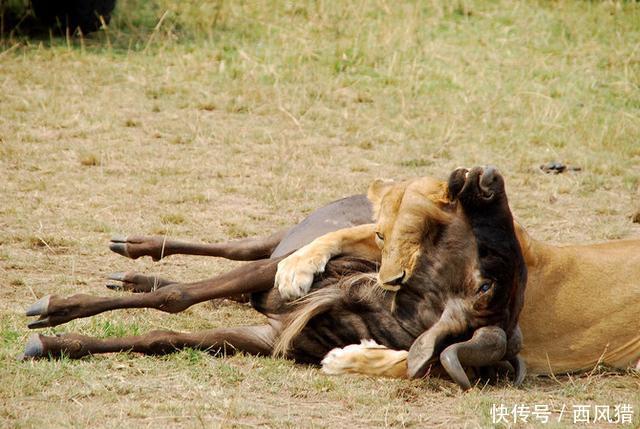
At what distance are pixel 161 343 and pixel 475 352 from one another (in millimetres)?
1396

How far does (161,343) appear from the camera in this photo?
484 centimetres

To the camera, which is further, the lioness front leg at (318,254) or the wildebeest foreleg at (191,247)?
the wildebeest foreleg at (191,247)

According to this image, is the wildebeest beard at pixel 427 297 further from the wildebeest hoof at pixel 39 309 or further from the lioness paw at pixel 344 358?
the wildebeest hoof at pixel 39 309

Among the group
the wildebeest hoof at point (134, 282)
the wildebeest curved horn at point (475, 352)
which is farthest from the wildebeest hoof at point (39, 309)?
the wildebeest curved horn at point (475, 352)

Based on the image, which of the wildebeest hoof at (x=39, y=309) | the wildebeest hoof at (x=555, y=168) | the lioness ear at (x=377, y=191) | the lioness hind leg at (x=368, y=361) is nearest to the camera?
the lioness hind leg at (x=368, y=361)

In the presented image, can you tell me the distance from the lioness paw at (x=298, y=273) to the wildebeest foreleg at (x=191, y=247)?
1066 mm

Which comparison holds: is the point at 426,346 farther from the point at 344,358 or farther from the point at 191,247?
the point at 191,247

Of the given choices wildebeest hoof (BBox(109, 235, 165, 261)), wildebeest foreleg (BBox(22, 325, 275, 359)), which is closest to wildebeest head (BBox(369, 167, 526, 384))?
wildebeest foreleg (BBox(22, 325, 275, 359))

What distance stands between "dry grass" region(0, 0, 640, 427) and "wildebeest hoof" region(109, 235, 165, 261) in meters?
0.22

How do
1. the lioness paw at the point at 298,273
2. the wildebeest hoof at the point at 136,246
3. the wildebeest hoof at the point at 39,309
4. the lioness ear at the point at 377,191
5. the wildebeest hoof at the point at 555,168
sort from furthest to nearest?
the wildebeest hoof at the point at 555,168
the wildebeest hoof at the point at 136,246
the lioness ear at the point at 377,191
the lioness paw at the point at 298,273
the wildebeest hoof at the point at 39,309

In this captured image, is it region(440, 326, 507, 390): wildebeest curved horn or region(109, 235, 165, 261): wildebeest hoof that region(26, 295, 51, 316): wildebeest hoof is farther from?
region(440, 326, 507, 390): wildebeest curved horn

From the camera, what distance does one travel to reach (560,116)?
938 centimetres

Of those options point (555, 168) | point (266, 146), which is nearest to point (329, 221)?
point (266, 146)

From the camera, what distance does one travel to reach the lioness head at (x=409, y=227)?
466 cm
